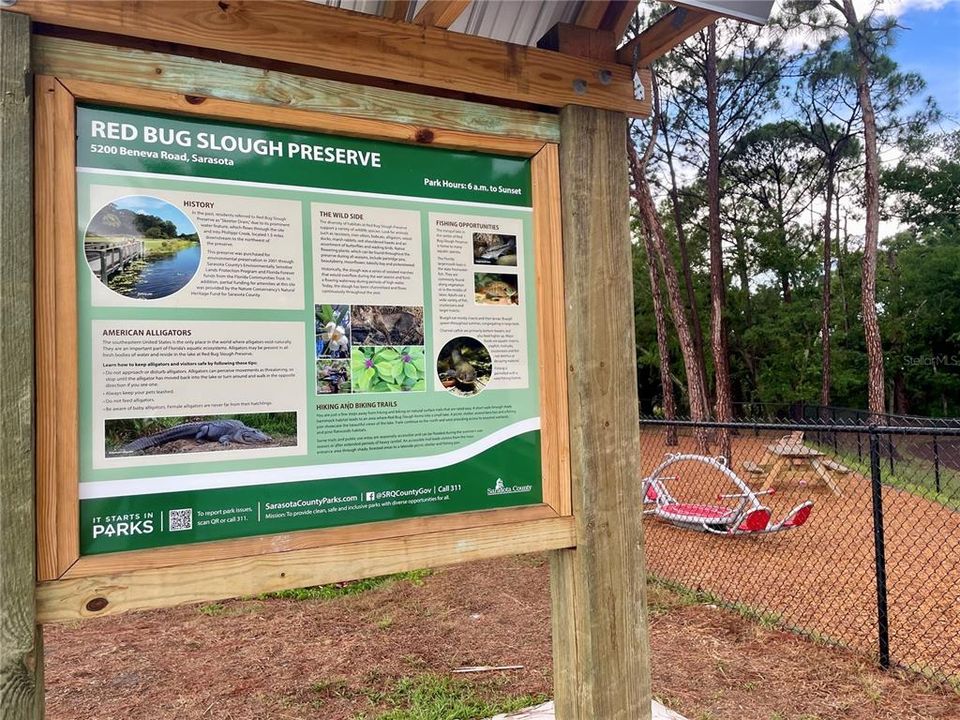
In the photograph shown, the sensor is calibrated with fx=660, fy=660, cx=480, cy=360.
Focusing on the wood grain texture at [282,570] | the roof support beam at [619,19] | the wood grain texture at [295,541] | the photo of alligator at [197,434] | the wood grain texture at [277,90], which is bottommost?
the wood grain texture at [282,570]

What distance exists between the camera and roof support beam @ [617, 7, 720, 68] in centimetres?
190

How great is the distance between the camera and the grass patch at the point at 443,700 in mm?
3035

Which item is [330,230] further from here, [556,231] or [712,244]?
[712,244]

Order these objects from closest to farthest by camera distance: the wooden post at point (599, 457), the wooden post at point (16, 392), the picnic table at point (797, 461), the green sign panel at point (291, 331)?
the wooden post at point (16, 392) → the green sign panel at point (291, 331) → the wooden post at point (599, 457) → the picnic table at point (797, 461)

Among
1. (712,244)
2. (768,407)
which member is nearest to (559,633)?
(712,244)

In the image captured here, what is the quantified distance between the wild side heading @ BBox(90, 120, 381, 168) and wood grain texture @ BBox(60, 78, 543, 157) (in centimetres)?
4

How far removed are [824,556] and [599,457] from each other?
18.9 ft

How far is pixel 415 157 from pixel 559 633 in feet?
4.75

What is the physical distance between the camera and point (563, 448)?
1.93 metres

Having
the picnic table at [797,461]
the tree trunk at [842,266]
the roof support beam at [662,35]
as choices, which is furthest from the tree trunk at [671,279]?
the tree trunk at [842,266]

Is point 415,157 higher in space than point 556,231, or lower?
higher

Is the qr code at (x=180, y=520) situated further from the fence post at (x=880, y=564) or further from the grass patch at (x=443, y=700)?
the fence post at (x=880, y=564)

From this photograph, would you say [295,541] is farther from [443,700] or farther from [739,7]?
[443,700]

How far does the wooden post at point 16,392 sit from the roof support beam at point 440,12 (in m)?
0.95
